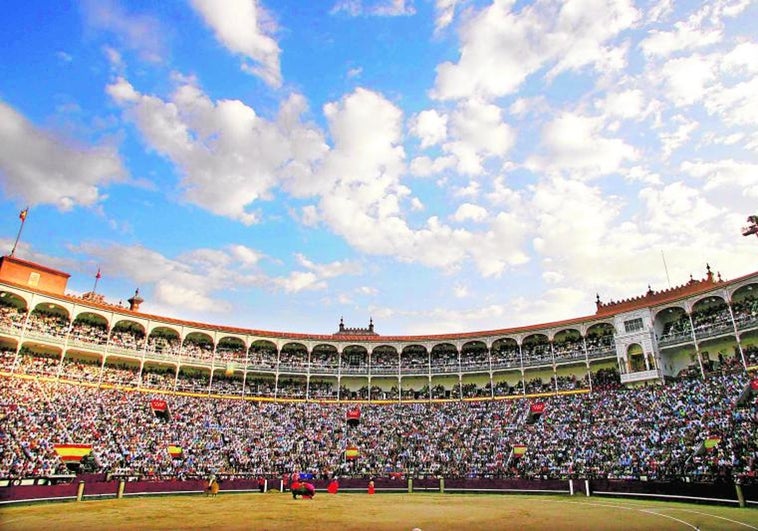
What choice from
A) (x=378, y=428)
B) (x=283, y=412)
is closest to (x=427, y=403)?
(x=378, y=428)

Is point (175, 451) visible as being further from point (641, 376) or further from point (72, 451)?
point (641, 376)

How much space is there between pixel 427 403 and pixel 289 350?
1784 centimetres

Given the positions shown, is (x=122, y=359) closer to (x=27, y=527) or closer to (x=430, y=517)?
(x=27, y=527)

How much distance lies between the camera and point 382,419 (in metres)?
49.4

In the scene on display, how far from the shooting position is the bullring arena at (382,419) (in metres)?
22.5

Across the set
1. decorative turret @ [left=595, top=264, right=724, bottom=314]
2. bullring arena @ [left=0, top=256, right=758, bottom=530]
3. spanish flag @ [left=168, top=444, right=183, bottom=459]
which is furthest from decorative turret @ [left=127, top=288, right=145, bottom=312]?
decorative turret @ [left=595, top=264, right=724, bottom=314]

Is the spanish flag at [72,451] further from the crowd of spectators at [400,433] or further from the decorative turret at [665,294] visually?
the decorative turret at [665,294]

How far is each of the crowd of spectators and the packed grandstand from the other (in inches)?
6.4

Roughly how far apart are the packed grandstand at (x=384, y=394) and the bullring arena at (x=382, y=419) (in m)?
0.18

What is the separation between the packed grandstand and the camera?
3341cm

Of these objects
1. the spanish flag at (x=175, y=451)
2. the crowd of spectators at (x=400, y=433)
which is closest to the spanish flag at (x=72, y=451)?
the crowd of spectators at (x=400, y=433)

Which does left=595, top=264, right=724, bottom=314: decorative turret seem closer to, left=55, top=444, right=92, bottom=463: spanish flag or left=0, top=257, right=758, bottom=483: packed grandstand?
left=0, top=257, right=758, bottom=483: packed grandstand

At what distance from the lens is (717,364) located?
4153cm

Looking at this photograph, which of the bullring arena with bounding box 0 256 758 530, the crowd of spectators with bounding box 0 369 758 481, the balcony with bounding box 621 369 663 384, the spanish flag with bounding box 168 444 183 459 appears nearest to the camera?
the bullring arena with bounding box 0 256 758 530
